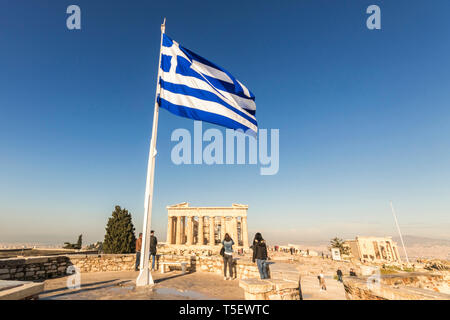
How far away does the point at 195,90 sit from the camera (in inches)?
320

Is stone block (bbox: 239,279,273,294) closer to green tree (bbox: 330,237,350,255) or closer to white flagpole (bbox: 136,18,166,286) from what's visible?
white flagpole (bbox: 136,18,166,286)

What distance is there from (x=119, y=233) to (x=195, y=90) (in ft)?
73.6

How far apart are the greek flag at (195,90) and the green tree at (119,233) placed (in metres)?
21.7

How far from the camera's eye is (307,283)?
1947cm

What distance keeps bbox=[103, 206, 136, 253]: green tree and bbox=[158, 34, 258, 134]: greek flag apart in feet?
71.3

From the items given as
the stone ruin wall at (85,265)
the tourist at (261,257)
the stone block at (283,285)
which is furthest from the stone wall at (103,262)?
the stone block at (283,285)

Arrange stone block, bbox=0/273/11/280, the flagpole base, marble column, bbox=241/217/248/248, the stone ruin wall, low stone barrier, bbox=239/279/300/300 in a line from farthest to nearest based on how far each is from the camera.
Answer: marble column, bbox=241/217/248/248 → the stone ruin wall → stone block, bbox=0/273/11/280 → the flagpole base → low stone barrier, bbox=239/279/300/300

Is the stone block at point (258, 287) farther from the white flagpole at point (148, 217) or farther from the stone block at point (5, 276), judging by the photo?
the stone block at point (5, 276)

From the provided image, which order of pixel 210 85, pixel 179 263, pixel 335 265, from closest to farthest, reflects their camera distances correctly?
pixel 210 85
pixel 179 263
pixel 335 265

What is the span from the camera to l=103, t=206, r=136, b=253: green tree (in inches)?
939

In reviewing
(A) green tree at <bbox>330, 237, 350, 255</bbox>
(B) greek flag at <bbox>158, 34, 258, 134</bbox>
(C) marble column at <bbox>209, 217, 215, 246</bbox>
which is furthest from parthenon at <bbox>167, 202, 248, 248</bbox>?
A: (B) greek flag at <bbox>158, 34, 258, 134</bbox>
